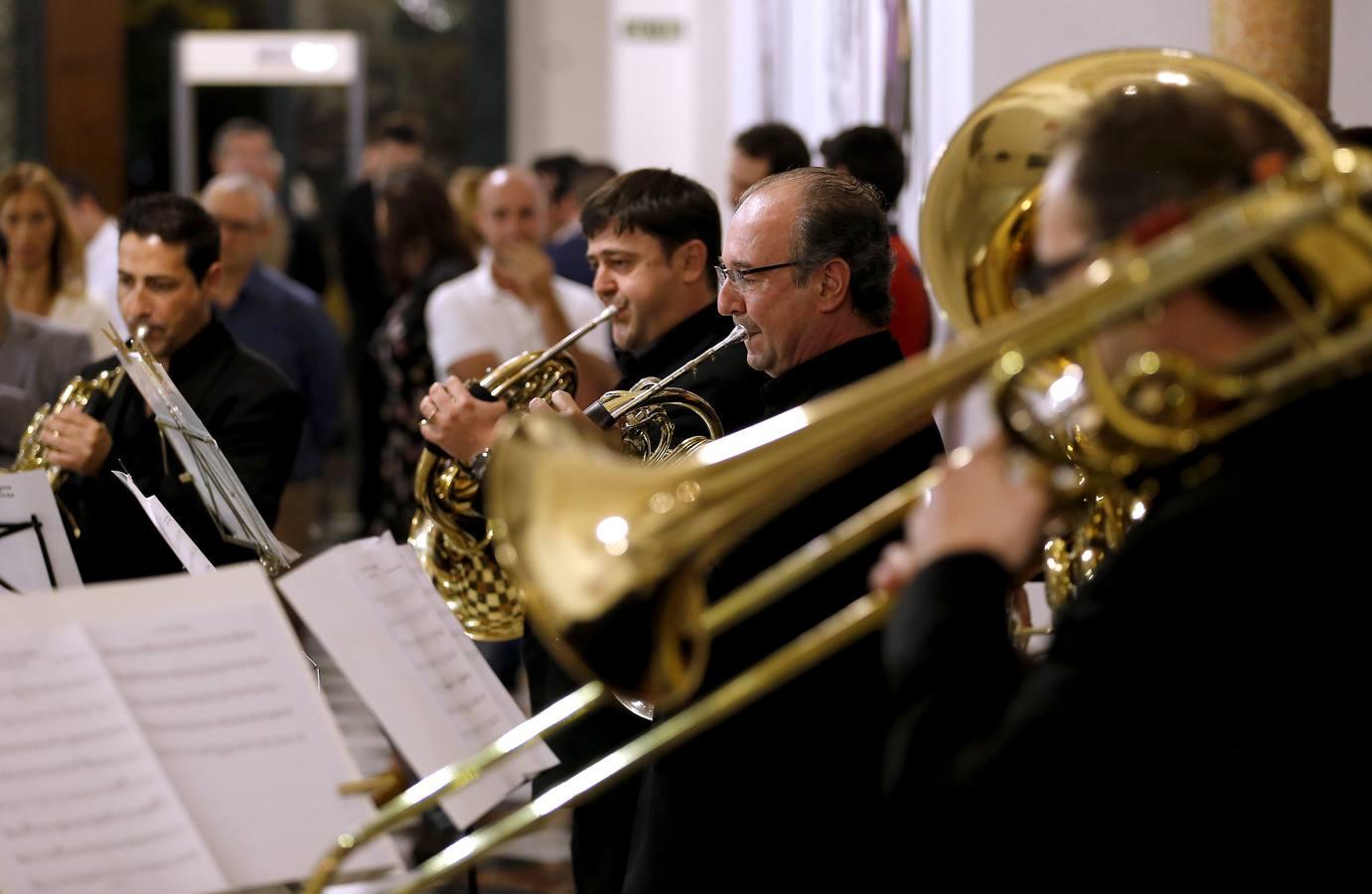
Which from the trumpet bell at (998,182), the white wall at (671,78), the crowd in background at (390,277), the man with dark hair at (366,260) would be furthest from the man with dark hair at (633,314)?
the white wall at (671,78)

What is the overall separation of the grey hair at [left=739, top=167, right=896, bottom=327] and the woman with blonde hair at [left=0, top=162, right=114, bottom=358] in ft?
10.3

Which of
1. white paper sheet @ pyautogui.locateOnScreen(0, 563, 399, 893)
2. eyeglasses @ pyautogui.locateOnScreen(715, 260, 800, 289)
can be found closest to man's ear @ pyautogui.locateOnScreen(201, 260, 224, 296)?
eyeglasses @ pyautogui.locateOnScreen(715, 260, 800, 289)

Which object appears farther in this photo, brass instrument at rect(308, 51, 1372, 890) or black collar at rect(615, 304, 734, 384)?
black collar at rect(615, 304, 734, 384)

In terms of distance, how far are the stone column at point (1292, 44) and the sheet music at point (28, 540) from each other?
96.2 inches

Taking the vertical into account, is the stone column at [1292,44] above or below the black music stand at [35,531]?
above

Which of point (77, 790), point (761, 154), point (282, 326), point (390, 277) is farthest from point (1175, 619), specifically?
point (390, 277)

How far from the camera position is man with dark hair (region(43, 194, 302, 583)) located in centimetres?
323

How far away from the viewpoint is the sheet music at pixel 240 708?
1.77 metres

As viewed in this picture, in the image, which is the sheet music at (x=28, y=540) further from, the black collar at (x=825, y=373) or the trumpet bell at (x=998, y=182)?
the trumpet bell at (x=998, y=182)

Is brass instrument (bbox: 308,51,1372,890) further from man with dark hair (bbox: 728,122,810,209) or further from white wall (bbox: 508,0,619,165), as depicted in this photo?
white wall (bbox: 508,0,619,165)

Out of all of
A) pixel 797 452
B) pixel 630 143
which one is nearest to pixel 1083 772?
pixel 797 452

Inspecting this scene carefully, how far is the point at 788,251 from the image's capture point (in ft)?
8.27

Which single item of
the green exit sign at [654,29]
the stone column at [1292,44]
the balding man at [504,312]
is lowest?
the balding man at [504,312]

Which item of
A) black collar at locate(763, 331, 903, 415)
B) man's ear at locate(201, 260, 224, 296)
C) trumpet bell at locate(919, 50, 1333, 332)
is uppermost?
trumpet bell at locate(919, 50, 1333, 332)
